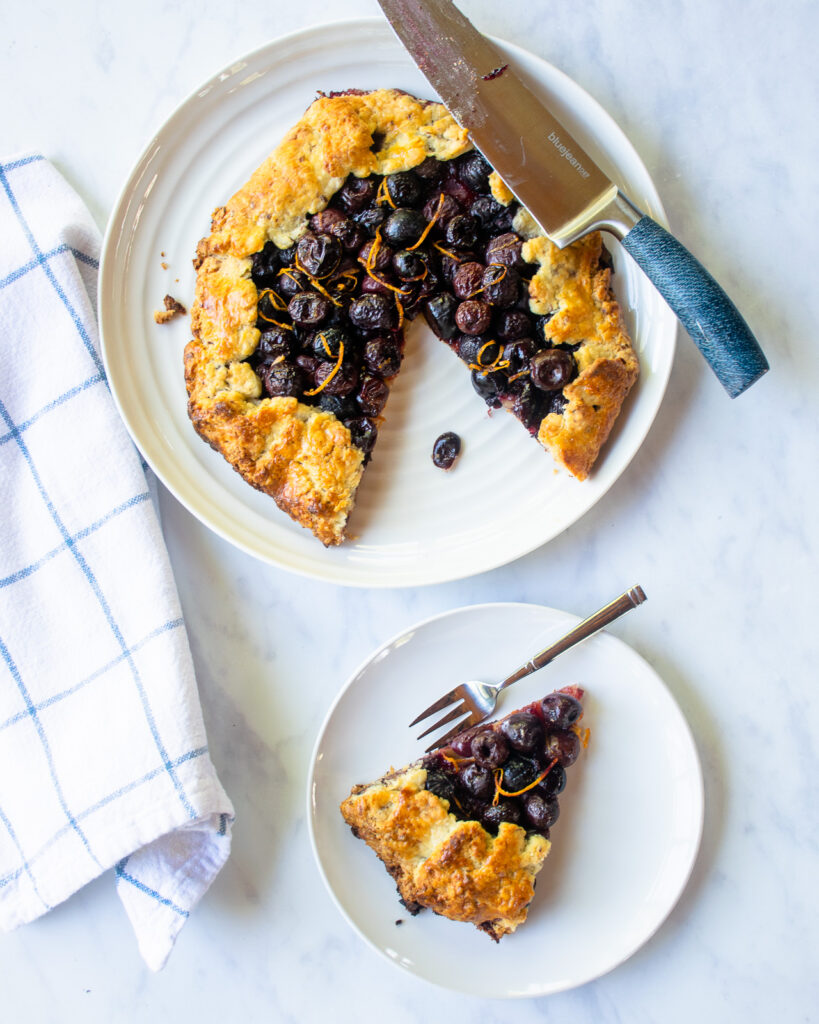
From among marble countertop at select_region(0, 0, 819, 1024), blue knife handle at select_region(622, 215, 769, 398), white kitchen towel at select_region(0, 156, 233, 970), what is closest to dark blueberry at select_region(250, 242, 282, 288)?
white kitchen towel at select_region(0, 156, 233, 970)

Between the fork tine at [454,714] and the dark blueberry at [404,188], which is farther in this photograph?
the fork tine at [454,714]

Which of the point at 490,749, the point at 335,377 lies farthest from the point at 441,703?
the point at 335,377

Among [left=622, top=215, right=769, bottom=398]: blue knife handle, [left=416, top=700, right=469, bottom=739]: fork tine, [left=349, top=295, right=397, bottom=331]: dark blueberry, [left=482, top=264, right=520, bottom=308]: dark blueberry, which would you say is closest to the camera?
[left=622, top=215, right=769, bottom=398]: blue knife handle

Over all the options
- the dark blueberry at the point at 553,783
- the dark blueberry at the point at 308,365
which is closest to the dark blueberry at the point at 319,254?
Result: the dark blueberry at the point at 308,365

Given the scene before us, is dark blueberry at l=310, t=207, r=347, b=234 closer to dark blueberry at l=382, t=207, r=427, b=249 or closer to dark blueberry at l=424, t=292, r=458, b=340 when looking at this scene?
dark blueberry at l=382, t=207, r=427, b=249

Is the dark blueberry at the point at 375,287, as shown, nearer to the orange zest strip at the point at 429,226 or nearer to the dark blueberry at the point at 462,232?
the orange zest strip at the point at 429,226

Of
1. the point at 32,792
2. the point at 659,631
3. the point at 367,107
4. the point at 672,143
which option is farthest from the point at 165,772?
the point at 672,143

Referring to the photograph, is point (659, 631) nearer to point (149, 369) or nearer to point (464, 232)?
point (464, 232)
